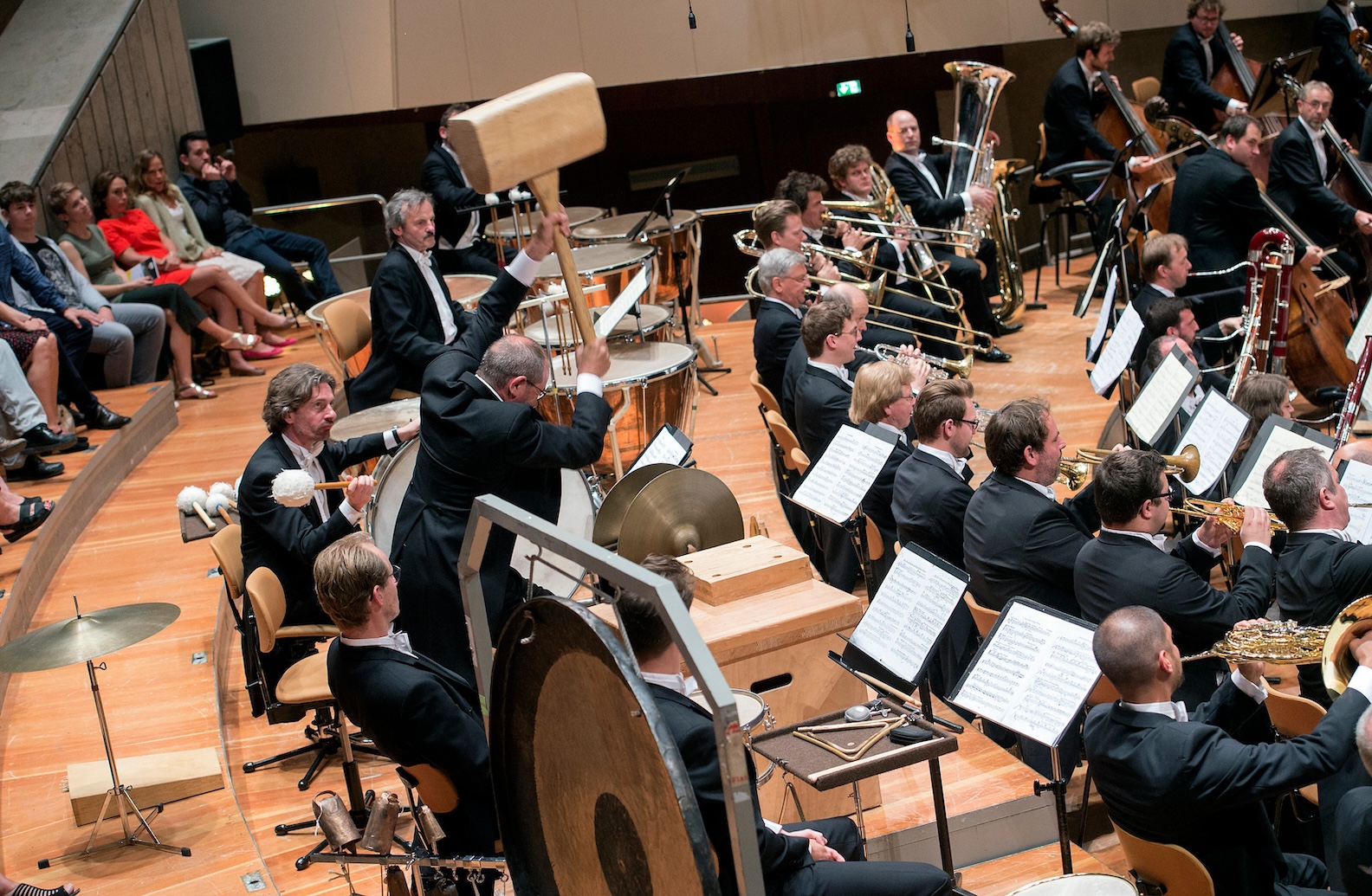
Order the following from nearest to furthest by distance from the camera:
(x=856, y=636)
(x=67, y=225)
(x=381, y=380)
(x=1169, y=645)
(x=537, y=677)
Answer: (x=537, y=677) → (x=1169, y=645) → (x=856, y=636) → (x=381, y=380) → (x=67, y=225)

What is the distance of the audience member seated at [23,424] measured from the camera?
20.5ft

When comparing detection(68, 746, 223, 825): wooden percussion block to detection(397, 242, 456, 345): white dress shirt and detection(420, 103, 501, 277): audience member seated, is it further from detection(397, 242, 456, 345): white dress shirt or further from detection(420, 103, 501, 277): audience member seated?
detection(420, 103, 501, 277): audience member seated

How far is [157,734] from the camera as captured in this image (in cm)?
466

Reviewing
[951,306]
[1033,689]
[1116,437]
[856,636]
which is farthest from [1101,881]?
[951,306]

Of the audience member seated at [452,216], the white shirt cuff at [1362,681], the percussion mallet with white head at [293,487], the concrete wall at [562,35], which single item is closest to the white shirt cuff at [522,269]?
the percussion mallet with white head at [293,487]

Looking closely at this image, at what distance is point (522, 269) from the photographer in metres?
4.58

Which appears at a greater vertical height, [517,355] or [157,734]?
[517,355]

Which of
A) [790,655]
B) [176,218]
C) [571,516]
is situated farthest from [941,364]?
[176,218]

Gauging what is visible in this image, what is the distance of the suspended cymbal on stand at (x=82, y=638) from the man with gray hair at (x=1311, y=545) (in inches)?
128

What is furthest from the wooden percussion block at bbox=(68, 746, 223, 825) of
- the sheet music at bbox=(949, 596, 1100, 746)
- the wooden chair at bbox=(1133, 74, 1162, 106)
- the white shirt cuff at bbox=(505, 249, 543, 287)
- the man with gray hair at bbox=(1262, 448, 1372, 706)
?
the wooden chair at bbox=(1133, 74, 1162, 106)

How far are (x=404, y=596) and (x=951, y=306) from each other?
3.88 meters

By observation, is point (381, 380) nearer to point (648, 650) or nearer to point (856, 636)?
point (856, 636)

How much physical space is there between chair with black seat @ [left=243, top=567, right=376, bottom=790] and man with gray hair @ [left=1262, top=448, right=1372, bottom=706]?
2837 millimetres

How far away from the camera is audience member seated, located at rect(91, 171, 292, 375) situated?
8.20 metres
